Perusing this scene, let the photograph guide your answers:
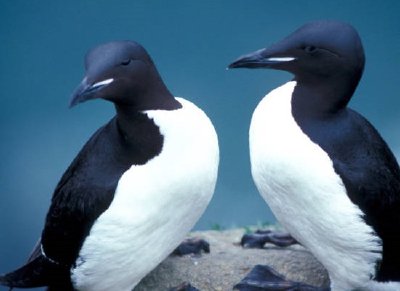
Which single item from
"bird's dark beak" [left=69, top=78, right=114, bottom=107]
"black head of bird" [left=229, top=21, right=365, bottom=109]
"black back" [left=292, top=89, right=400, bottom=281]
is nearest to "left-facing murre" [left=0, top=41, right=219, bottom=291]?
"bird's dark beak" [left=69, top=78, right=114, bottom=107]

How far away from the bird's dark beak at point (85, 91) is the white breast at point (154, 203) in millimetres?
463

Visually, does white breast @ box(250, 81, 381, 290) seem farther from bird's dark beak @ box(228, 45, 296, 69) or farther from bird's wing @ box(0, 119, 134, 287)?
bird's wing @ box(0, 119, 134, 287)

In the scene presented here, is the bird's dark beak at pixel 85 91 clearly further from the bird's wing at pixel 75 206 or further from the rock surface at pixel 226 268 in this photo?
the rock surface at pixel 226 268

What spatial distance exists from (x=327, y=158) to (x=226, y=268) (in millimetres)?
1519

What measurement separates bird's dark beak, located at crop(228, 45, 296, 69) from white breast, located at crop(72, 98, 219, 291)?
17.4 inches

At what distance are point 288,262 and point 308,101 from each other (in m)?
1.59

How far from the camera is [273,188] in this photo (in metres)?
5.08

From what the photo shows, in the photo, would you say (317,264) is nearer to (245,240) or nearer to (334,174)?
(245,240)

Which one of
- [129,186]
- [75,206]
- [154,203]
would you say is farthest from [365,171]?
[75,206]

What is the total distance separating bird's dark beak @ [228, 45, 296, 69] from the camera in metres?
4.91

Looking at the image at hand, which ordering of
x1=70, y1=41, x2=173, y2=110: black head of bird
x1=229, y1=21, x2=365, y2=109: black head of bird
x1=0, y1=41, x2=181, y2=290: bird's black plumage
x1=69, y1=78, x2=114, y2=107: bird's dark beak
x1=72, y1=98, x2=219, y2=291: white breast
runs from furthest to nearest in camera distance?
x1=72, y1=98, x2=219, y2=291: white breast, x1=229, y1=21, x2=365, y2=109: black head of bird, x1=0, y1=41, x2=181, y2=290: bird's black plumage, x1=70, y1=41, x2=173, y2=110: black head of bird, x1=69, y1=78, x2=114, y2=107: bird's dark beak

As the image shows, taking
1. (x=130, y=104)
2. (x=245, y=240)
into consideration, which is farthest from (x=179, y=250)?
(x=130, y=104)

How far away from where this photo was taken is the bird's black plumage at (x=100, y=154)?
462 cm

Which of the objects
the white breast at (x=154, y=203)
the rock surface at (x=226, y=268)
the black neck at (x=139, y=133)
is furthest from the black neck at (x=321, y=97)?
Result: the rock surface at (x=226, y=268)
